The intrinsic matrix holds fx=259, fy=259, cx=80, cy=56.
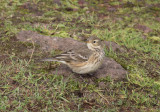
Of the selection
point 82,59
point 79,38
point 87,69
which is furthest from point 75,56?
point 79,38

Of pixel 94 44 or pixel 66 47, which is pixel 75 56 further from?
pixel 66 47

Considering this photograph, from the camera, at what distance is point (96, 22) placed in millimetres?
8438

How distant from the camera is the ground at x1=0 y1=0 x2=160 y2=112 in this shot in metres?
4.68

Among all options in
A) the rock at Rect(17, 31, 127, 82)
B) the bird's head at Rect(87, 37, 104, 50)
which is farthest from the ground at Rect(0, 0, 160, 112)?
the bird's head at Rect(87, 37, 104, 50)

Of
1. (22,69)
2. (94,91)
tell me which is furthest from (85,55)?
(22,69)

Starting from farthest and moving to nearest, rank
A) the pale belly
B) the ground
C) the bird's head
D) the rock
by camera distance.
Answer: the bird's head < the rock < the pale belly < the ground

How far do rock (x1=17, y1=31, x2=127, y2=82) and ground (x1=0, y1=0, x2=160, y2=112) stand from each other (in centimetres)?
16

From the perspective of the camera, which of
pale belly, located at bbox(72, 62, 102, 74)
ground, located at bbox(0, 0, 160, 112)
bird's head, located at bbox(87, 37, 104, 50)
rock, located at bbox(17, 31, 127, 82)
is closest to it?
ground, located at bbox(0, 0, 160, 112)

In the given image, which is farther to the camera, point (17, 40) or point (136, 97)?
point (17, 40)

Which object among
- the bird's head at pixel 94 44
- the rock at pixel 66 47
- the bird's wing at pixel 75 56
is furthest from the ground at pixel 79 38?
the bird's head at pixel 94 44

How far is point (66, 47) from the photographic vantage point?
6.41 metres

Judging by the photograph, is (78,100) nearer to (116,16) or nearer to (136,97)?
(136,97)

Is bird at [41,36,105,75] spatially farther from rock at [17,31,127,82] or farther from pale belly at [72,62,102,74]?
rock at [17,31,127,82]

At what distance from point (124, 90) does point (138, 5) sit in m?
5.96
